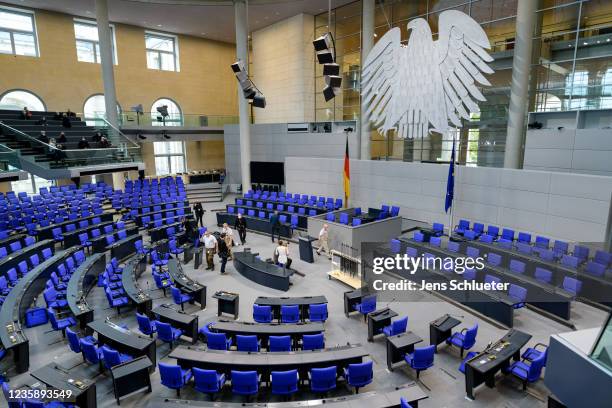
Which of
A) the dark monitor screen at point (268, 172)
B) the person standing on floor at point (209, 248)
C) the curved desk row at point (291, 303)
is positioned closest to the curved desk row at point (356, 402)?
the curved desk row at point (291, 303)

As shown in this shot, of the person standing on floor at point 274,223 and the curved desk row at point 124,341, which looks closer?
the curved desk row at point 124,341

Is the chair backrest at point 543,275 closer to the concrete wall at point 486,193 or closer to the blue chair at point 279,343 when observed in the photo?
the concrete wall at point 486,193

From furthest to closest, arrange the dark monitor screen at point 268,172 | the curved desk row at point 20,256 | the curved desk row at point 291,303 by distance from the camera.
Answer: the dark monitor screen at point 268,172, the curved desk row at point 20,256, the curved desk row at point 291,303

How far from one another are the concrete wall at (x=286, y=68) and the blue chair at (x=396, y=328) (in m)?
18.6

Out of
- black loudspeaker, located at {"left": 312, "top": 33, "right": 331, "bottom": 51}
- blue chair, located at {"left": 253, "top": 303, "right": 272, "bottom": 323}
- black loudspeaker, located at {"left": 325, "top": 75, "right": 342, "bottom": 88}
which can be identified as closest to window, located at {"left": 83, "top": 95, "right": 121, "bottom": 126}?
black loudspeaker, located at {"left": 325, "top": 75, "right": 342, "bottom": 88}

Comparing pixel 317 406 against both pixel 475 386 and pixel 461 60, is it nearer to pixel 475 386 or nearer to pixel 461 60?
pixel 475 386

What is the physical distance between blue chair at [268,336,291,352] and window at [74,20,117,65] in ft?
81.5

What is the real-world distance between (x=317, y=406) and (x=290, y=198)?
49.7ft

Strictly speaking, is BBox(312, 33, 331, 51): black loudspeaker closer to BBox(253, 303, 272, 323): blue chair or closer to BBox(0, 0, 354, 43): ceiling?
BBox(253, 303, 272, 323): blue chair

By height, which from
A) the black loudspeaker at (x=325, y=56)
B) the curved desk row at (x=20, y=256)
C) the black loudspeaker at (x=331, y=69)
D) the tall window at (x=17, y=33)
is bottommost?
the curved desk row at (x=20, y=256)

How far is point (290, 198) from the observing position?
2027 centimetres

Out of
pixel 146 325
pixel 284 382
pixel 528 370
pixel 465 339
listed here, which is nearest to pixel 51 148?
pixel 146 325

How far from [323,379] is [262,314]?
270 centimetres

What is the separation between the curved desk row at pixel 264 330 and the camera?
762 cm
